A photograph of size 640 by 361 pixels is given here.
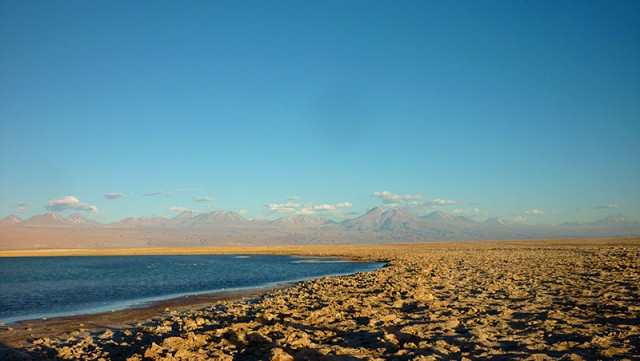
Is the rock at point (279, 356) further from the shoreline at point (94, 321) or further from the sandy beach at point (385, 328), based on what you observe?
the shoreline at point (94, 321)

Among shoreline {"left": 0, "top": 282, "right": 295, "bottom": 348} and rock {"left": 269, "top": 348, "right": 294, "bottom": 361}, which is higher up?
rock {"left": 269, "top": 348, "right": 294, "bottom": 361}

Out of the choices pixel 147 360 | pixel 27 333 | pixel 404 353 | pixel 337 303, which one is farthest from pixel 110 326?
pixel 404 353

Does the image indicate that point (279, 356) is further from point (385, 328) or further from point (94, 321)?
point (94, 321)

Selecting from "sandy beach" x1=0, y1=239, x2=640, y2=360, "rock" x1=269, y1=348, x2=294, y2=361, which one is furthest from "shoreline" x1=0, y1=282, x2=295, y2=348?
"rock" x1=269, y1=348, x2=294, y2=361

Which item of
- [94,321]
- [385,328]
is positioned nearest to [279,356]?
[385,328]

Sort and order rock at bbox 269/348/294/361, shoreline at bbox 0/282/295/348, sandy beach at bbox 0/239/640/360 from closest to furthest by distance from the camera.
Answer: rock at bbox 269/348/294/361 < sandy beach at bbox 0/239/640/360 < shoreline at bbox 0/282/295/348

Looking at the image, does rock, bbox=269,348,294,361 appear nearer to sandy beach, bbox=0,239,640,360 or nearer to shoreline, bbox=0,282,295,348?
sandy beach, bbox=0,239,640,360

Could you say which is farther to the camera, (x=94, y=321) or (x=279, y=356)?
(x=94, y=321)

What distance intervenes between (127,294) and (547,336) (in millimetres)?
A: 23282

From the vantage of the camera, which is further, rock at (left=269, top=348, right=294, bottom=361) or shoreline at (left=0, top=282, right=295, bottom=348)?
shoreline at (left=0, top=282, right=295, bottom=348)

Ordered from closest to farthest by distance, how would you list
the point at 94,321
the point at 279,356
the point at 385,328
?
the point at 279,356, the point at 385,328, the point at 94,321

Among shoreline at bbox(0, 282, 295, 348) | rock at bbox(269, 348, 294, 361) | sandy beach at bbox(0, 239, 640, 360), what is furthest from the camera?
shoreline at bbox(0, 282, 295, 348)

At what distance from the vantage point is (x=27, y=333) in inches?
540

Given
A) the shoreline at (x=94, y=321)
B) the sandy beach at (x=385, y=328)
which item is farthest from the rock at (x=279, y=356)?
the shoreline at (x=94, y=321)
